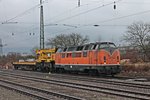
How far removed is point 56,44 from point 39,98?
241ft

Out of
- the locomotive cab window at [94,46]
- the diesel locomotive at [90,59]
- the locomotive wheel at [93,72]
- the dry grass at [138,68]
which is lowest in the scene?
the locomotive wheel at [93,72]

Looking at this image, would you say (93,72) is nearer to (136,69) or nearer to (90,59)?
(90,59)

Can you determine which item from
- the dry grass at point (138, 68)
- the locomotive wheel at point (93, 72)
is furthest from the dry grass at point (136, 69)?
the locomotive wheel at point (93, 72)

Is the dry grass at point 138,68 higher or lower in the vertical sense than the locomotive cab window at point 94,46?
lower

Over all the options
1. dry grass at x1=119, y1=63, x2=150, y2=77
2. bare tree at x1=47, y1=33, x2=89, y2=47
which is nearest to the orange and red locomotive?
dry grass at x1=119, y1=63, x2=150, y2=77

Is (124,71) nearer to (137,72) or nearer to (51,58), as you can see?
(137,72)

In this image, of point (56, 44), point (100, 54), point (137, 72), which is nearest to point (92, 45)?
point (100, 54)

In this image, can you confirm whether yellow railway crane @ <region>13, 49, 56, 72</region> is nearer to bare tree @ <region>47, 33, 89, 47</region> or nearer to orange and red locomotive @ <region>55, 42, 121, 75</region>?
orange and red locomotive @ <region>55, 42, 121, 75</region>

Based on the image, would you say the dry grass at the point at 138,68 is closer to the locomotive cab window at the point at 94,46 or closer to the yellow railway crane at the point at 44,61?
the locomotive cab window at the point at 94,46

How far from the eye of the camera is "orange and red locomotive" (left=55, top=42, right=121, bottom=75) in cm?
3092

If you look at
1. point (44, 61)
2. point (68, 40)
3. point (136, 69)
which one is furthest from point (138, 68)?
point (68, 40)

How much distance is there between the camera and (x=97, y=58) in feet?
103

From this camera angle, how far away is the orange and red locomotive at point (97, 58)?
101ft

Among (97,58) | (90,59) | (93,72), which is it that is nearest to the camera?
(97,58)
